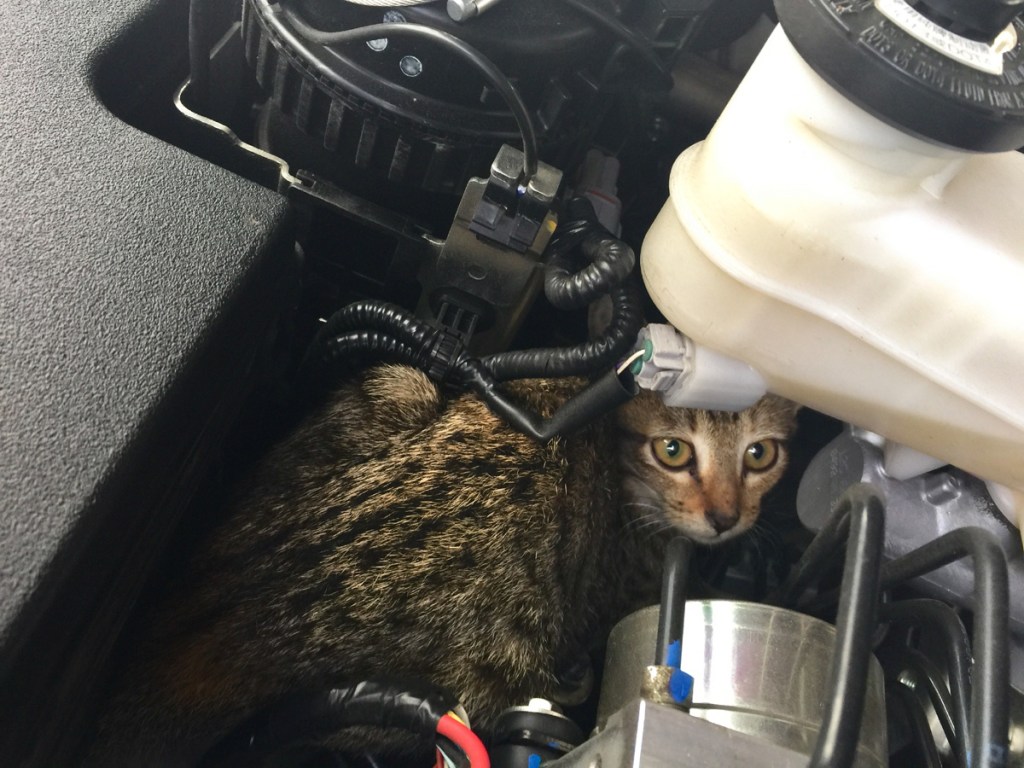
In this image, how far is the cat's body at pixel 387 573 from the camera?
2.32ft

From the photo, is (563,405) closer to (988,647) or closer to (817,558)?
(817,558)

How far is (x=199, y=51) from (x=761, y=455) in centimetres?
83

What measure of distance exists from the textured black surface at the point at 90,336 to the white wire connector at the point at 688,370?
32 centimetres

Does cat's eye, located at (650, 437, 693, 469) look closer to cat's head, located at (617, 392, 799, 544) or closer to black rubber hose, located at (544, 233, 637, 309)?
cat's head, located at (617, 392, 799, 544)

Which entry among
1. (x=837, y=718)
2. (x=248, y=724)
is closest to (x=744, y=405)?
(x=837, y=718)

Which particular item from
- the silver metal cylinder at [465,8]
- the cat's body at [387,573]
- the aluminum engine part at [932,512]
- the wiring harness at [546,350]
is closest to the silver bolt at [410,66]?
the silver metal cylinder at [465,8]

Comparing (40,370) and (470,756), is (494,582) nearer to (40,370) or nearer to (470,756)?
(470,756)

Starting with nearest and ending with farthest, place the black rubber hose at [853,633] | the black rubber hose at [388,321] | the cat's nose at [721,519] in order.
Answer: the black rubber hose at [853,633]
the black rubber hose at [388,321]
the cat's nose at [721,519]

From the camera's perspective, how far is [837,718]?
1.38 ft

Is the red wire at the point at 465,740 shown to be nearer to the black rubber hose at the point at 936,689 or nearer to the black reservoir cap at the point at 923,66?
the black rubber hose at the point at 936,689

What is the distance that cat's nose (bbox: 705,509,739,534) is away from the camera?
993 mm

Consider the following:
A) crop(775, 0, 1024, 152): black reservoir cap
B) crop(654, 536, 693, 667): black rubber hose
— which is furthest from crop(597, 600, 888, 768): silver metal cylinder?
crop(775, 0, 1024, 152): black reservoir cap

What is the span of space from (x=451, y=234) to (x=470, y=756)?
1.44ft

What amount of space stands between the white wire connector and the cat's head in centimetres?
32
